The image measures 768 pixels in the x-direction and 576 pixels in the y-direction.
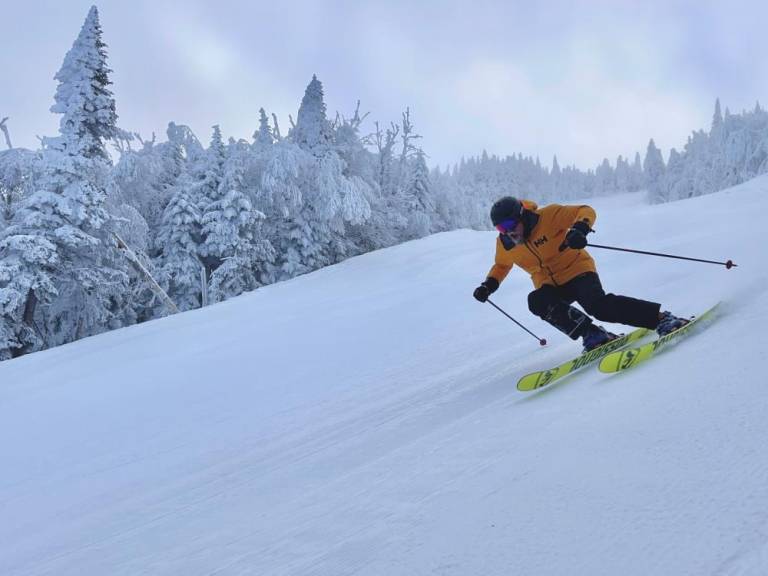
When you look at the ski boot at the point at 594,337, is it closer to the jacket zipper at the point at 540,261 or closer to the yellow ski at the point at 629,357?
the jacket zipper at the point at 540,261

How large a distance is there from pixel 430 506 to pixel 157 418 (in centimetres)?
458

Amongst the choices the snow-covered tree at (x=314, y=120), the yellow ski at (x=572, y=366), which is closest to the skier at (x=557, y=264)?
the yellow ski at (x=572, y=366)

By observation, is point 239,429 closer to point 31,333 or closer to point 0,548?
point 0,548

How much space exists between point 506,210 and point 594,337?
1.29 meters

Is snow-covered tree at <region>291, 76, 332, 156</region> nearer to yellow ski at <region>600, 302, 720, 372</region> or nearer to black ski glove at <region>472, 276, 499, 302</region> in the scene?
black ski glove at <region>472, 276, 499, 302</region>

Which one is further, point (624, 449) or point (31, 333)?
point (31, 333)

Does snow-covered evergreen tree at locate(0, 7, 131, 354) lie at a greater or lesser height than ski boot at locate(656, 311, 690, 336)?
greater

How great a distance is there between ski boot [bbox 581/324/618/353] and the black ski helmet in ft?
3.75

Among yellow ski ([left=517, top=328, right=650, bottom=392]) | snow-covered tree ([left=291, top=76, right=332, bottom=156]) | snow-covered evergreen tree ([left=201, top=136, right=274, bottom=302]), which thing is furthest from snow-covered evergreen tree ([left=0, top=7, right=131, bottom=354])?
yellow ski ([left=517, top=328, right=650, bottom=392])

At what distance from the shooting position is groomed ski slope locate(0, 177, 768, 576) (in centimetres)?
140

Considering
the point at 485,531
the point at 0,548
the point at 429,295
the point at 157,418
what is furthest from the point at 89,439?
the point at 429,295

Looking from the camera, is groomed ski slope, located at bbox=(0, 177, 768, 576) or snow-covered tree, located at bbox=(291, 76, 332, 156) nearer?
groomed ski slope, located at bbox=(0, 177, 768, 576)

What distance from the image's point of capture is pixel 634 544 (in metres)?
1.24

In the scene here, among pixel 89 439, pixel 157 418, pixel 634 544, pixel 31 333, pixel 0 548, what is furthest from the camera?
pixel 31 333
